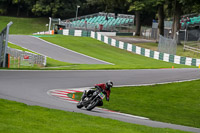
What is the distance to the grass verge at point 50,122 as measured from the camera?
9.51 m

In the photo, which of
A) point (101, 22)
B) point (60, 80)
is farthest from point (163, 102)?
point (101, 22)

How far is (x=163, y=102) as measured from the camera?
63.2 ft

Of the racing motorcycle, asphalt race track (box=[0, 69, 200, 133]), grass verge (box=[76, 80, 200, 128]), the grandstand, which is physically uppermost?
the grandstand

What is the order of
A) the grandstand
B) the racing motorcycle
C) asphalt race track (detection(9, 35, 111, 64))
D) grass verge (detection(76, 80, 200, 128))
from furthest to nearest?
the grandstand → asphalt race track (detection(9, 35, 111, 64)) → grass verge (detection(76, 80, 200, 128)) → the racing motorcycle

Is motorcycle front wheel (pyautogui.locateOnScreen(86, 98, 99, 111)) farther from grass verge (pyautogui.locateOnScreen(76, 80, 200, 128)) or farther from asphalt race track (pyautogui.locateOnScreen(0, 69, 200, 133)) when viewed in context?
grass verge (pyautogui.locateOnScreen(76, 80, 200, 128))

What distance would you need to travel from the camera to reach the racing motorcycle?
1452 cm

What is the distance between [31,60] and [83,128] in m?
23.5

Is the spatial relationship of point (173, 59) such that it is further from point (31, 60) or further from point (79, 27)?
point (79, 27)

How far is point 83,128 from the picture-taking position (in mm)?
10008

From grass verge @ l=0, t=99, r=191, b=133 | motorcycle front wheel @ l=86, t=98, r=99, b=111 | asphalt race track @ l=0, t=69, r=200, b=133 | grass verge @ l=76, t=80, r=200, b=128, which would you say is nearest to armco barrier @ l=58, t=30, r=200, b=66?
asphalt race track @ l=0, t=69, r=200, b=133

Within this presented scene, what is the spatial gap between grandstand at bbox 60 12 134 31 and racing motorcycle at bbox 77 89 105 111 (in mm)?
47343

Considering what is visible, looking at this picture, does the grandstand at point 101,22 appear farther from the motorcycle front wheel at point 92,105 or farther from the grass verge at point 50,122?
the grass verge at point 50,122

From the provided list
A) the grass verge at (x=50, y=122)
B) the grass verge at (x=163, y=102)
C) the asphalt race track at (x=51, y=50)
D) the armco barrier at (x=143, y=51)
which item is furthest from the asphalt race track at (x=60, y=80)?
the asphalt race track at (x=51, y=50)

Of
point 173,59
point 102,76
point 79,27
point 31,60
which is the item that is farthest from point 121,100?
point 79,27
